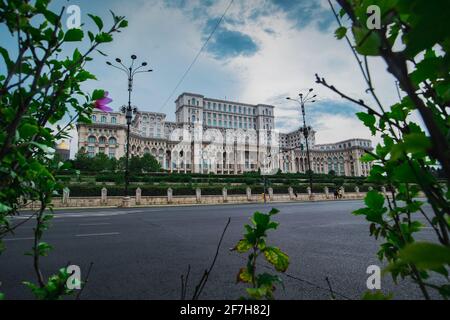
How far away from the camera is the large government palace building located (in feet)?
350

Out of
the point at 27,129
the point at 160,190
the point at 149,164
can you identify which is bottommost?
the point at 160,190

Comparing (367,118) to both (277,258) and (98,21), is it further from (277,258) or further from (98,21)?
(98,21)

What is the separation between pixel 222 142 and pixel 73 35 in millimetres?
110757

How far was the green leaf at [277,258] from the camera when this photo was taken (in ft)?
3.76

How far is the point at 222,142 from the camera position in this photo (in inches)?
4400

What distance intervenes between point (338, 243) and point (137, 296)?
426cm

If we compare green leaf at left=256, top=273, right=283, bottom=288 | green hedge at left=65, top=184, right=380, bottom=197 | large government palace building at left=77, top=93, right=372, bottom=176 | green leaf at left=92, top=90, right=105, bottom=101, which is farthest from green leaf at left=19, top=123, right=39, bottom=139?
large government palace building at left=77, top=93, right=372, bottom=176

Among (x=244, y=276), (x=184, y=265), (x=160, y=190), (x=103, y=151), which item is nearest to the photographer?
(x=244, y=276)

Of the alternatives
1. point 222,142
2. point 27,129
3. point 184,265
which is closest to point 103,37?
point 27,129

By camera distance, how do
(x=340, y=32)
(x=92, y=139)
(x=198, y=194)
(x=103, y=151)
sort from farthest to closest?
(x=103, y=151) → (x=92, y=139) → (x=198, y=194) → (x=340, y=32)

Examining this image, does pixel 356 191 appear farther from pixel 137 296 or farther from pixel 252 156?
A: pixel 252 156

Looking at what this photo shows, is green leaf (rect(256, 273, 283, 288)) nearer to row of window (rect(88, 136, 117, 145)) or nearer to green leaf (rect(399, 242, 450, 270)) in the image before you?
green leaf (rect(399, 242, 450, 270))

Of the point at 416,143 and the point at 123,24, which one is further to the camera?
the point at 123,24

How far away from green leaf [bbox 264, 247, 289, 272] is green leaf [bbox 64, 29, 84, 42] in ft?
4.49
